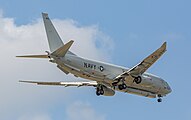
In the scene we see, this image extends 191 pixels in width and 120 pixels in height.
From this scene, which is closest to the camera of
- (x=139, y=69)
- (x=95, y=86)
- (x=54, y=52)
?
(x=54, y=52)

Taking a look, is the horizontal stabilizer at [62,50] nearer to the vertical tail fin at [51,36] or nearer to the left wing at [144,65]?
the vertical tail fin at [51,36]

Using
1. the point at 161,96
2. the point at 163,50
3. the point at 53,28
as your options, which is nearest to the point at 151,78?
the point at 161,96

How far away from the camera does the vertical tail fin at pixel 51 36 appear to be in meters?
93.7

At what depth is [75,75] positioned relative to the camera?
9438 centimetres

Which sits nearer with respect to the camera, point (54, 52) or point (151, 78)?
point (54, 52)

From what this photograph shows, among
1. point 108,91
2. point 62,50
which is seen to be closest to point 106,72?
point 108,91

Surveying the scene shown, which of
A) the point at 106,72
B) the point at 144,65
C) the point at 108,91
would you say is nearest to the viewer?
the point at 144,65

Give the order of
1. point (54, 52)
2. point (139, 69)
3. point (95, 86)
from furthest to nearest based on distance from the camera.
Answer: point (95, 86), point (139, 69), point (54, 52)

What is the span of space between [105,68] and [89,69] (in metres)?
3.61

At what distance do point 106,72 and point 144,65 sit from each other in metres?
5.36

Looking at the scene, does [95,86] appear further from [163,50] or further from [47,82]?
[163,50]

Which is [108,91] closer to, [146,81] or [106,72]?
[146,81]

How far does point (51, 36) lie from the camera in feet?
309

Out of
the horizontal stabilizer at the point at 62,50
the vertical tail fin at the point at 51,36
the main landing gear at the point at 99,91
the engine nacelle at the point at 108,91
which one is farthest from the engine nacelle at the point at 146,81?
the horizontal stabilizer at the point at 62,50
